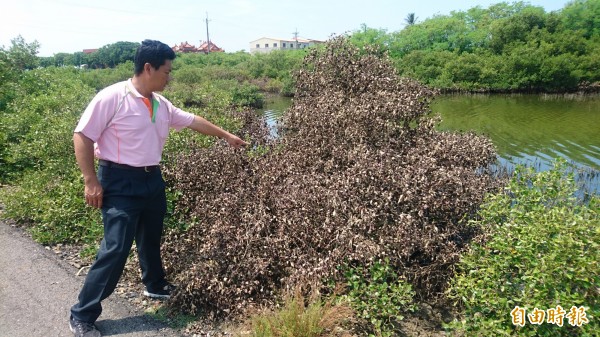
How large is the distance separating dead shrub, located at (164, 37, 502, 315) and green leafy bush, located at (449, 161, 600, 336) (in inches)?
23.8

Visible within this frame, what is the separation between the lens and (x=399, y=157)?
4.48 meters

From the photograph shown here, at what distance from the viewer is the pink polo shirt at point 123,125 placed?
9.70 feet

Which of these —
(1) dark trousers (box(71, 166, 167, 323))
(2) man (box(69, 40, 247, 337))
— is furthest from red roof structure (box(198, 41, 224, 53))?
(1) dark trousers (box(71, 166, 167, 323))

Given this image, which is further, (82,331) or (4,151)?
(4,151)

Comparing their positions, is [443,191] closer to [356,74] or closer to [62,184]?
[356,74]

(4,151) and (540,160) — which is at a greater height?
(4,151)

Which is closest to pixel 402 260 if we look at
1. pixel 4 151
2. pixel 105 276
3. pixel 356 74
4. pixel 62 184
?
pixel 105 276

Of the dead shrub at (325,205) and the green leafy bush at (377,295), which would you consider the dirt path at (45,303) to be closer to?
the dead shrub at (325,205)

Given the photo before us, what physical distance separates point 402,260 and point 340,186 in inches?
34.9

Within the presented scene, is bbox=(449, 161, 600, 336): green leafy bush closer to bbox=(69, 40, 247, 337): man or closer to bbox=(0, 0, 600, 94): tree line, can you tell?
bbox=(69, 40, 247, 337): man

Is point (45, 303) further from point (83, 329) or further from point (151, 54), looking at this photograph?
point (151, 54)

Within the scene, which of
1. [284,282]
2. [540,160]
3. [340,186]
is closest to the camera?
[284,282]

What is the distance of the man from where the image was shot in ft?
9.78

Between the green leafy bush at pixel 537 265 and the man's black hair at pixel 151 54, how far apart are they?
2.82 meters
